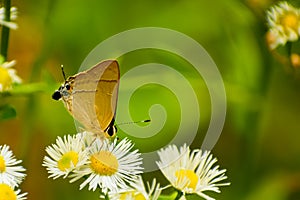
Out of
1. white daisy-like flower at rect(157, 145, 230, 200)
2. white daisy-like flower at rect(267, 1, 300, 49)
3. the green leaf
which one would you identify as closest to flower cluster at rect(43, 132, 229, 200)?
white daisy-like flower at rect(157, 145, 230, 200)

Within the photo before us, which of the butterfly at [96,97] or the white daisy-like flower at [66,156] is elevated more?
the butterfly at [96,97]

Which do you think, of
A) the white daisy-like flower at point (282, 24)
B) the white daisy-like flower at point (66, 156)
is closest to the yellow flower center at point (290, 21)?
the white daisy-like flower at point (282, 24)

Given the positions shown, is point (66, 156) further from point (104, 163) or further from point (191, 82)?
point (191, 82)

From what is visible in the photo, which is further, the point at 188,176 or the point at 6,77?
the point at 6,77

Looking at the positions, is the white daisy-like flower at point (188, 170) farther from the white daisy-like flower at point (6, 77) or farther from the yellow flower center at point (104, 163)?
the white daisy-like flower at point (6, 77)

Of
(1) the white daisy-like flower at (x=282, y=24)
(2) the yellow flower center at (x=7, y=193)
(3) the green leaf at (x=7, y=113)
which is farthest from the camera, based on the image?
(1) the white daisy-like flower at (x=282, y=24)

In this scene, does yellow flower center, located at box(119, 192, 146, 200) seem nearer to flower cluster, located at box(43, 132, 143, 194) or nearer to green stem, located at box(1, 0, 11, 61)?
flower cluster, located at box(43, 132, 143, 194)

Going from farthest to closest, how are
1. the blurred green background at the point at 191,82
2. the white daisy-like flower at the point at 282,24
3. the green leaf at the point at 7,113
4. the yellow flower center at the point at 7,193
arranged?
the blurred green background at the point at 191,82
the white daisy-like flower at the point at 282,24
the green leaf at the point at 7,113
the yellow flower center at the point at 7,193

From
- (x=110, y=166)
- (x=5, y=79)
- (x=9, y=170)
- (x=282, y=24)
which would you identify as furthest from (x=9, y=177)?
(x=282, y=24)
